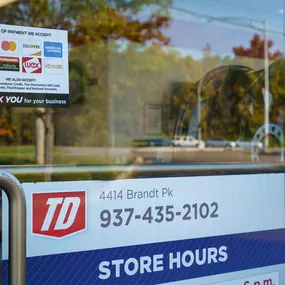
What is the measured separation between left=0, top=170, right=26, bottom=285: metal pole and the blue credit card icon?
705 millimetres

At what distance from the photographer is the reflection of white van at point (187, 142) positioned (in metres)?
4.94

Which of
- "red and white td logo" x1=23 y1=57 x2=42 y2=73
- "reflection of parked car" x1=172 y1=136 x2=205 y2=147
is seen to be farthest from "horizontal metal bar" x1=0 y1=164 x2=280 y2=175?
"reflection of parked car" x1=172 y1=136 x2=205 y2=147

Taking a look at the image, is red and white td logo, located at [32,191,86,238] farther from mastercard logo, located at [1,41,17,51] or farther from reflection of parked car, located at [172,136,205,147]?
reflection of parked car, located at [172,136,205,147]

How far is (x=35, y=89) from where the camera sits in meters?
2.17

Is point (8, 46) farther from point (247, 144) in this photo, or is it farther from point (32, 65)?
point (247, 144)

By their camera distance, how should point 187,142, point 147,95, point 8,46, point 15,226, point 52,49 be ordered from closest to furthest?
point 15,226 → point 8,46 → point 52,49 → point 187,142 → point 147,95

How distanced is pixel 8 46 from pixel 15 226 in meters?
0.81

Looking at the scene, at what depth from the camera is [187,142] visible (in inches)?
198

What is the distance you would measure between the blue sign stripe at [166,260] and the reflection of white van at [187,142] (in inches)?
80.2

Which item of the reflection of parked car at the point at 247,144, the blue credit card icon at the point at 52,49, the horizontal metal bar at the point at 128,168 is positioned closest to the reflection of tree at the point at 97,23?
the reflection of parked car at the point at 247,144

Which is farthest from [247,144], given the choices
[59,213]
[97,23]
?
[97,23]

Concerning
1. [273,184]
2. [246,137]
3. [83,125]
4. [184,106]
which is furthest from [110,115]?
[273,184]

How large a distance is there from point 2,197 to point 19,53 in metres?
0.60

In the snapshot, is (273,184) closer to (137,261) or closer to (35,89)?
(137,261)
